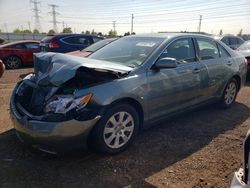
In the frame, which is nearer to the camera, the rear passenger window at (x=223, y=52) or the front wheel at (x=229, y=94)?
the rear passenger window at (x=223, y=52)

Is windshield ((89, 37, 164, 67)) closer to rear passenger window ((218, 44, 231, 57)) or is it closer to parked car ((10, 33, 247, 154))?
parked car ((10, 33, 247, 154))

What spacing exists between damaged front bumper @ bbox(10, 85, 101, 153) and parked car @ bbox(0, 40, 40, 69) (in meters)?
10.4

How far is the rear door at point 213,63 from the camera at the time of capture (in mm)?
4980

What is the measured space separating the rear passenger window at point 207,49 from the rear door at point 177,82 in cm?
23

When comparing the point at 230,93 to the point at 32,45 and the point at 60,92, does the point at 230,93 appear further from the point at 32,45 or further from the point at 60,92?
the point at 32,45

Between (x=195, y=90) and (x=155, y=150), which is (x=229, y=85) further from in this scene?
(x=155, y=150)

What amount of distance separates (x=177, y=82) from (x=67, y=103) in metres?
1.86

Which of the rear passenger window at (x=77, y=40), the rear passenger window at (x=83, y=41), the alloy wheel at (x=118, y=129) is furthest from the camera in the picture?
the rear passenger window at (x=83, y=41)

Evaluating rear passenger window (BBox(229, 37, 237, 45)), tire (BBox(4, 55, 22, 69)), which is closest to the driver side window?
rear passenger window (BBox(229, 37, 237, 45))

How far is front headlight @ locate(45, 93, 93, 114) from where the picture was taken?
124 inches

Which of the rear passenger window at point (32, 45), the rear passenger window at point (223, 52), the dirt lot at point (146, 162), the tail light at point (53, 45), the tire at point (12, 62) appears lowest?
the tire at point (12, 62)

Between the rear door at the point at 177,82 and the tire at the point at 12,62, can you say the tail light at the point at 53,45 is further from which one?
the rear door at the point at 177,82

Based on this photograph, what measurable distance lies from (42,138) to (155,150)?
1552 mm

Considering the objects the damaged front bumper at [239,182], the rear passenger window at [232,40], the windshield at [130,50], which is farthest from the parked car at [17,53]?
the damaged front bumper at [239,182]
